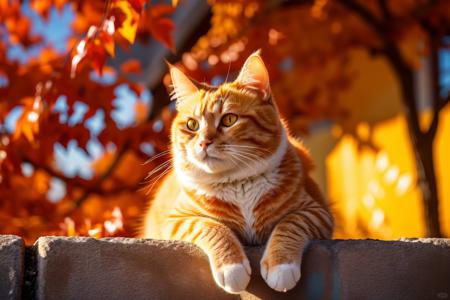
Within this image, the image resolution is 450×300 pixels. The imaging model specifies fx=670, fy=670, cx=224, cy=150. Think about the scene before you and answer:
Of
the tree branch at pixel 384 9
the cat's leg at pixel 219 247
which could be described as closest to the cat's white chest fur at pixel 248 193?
the cat's leg at pixel 219 247

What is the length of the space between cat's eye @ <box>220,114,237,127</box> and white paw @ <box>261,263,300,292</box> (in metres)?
0.67

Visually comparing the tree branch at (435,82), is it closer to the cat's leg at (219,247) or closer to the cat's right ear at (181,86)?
the cat's right ear at (181,86)

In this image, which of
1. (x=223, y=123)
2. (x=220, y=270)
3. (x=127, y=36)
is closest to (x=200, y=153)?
(x=223, y=123)

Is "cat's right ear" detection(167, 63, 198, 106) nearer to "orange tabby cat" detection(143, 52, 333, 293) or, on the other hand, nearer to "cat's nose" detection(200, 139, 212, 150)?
"orange tabby cat" detection(143, 52, 333, 293)

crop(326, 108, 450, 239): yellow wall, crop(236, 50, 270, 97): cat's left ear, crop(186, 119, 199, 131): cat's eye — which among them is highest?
crop(326, 108, 450, 239): yellow wall

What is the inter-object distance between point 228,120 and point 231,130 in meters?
0.06

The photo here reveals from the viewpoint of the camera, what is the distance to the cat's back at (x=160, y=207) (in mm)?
3016

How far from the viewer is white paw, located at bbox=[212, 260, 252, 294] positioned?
231 centimetres

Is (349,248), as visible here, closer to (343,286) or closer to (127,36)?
(343,286)

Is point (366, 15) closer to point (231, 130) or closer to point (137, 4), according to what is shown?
point (137, 4)

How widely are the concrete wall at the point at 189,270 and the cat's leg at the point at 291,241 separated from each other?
0.07m

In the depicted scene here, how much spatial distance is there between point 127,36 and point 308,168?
112 cm

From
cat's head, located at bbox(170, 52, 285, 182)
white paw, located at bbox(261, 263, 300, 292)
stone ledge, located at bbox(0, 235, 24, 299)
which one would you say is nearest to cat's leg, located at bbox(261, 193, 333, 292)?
white paw, located at bbox(261, 263, 300, 292)

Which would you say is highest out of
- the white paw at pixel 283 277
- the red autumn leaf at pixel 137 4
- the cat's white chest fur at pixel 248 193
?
the red autumn leaf at pixel 137 4
